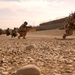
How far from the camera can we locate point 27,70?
153 inches

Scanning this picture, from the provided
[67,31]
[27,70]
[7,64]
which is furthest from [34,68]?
[67,31]

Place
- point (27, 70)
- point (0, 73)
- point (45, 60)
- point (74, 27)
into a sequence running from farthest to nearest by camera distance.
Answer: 1. point (74, 27)
2. point (45, 60)
3. point (0, 73)
4. point (27, 70)

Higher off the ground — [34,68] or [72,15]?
[72,15]

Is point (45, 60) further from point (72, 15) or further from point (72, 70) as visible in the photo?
point (72, 15)

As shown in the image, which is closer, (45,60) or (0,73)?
(0,73)

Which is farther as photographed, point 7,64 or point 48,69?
point 7,64

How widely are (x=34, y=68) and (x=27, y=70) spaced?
0.13 metres

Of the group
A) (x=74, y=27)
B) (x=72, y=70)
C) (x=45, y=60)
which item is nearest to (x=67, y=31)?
(x=74, y=27)

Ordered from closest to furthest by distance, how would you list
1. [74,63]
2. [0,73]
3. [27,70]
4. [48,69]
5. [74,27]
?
1. [27,70]
2. [0,73]
3. [48,69]
4. [74,63]
5. [74,27]

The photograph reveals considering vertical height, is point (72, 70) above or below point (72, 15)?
below

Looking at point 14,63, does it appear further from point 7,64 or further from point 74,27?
point 74,27

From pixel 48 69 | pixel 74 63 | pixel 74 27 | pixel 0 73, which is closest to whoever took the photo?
pixel 0 73

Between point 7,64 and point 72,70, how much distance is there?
1.57 m

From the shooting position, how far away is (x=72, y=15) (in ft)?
56.1
